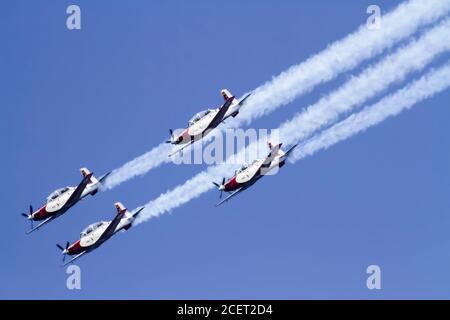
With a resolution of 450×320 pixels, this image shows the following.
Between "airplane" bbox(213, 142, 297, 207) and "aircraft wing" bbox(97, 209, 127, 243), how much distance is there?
705cm

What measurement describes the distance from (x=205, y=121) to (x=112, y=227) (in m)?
10.0

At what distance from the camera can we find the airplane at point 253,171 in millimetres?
90375

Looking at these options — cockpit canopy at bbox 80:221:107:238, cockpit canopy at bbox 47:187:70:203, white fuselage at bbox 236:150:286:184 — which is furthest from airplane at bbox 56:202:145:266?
white fuselage at bbox 236:150:286:184

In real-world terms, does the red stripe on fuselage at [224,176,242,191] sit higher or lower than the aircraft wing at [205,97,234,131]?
lower

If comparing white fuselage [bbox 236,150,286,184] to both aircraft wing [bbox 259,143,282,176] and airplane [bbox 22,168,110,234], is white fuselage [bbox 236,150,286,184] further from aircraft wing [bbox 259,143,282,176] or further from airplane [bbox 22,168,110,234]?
airplane [bbox 22,168,110,234]

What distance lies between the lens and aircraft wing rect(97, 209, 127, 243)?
94062 mm

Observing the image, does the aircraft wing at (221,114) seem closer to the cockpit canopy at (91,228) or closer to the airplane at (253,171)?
the airplane at (253,171)

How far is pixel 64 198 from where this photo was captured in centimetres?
9669

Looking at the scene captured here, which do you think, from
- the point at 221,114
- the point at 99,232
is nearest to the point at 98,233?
the point at 99,232

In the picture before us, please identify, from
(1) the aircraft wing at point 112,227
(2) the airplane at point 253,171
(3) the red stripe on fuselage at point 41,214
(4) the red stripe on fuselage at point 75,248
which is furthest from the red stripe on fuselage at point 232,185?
(3) the red stripe on fuselage at point 41,214
